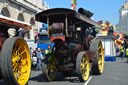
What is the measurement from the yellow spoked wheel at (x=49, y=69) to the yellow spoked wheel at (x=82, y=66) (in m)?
1.18

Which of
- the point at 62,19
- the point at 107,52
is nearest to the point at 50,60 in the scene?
the point at 62,19

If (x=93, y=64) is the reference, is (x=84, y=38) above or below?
above

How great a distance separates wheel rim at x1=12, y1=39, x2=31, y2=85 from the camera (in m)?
5.41

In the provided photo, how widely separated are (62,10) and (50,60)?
1.95 meters

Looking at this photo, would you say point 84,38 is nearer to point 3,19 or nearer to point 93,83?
point 93,83

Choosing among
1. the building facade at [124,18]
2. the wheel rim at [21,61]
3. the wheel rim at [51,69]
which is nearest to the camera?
the wheel rim at [21,61]

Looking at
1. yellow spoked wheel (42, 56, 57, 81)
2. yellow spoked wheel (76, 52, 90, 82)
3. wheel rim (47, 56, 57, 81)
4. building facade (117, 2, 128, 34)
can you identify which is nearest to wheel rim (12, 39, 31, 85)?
yellow spoked wheel (42, 56, 57, 81)

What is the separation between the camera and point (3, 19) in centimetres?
541

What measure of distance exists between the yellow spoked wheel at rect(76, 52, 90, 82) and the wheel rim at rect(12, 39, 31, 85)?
6.96 ft

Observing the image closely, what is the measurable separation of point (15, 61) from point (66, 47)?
291cm

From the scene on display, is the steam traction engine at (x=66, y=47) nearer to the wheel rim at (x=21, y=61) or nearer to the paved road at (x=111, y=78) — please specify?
the paved road at (x=111, y=78)

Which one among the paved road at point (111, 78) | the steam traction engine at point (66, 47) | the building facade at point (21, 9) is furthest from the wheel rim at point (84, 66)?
the building facade at point (21, 9)

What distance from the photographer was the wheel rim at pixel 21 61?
5.41m

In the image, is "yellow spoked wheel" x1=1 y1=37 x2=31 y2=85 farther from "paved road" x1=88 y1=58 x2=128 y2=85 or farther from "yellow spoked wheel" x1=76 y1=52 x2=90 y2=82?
"paved road" x1=88 y1=58 x2=128 y2=85
